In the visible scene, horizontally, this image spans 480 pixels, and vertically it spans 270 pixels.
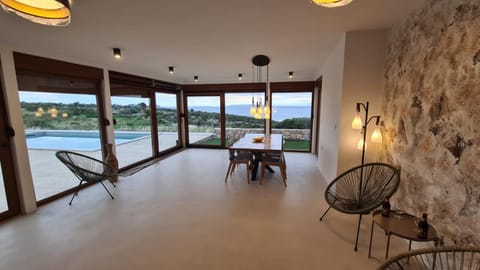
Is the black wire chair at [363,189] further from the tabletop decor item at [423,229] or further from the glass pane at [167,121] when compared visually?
the glass pane at [167,121]

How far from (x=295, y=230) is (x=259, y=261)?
2.10 ft

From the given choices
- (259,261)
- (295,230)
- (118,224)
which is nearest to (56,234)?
(118,224)

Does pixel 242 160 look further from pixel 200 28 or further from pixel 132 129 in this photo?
pixel 132 129

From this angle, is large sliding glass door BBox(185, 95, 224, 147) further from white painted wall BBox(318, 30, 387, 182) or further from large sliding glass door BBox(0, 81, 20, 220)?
large sliding glass door BBox(0, 81, 20, 220)

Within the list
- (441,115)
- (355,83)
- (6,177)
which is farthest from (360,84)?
(6,177)

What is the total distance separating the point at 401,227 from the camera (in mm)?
1677

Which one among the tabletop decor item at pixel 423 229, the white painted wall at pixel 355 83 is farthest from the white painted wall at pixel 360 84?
the tabletop decor item at pixel 423 229

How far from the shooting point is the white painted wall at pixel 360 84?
259 cm

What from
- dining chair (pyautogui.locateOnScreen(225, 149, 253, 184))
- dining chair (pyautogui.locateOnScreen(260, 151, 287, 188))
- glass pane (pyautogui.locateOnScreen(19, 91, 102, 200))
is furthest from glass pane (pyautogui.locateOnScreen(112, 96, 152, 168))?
dining chair (pyautogui.locateOnScreen(260, 151, 287, 188))

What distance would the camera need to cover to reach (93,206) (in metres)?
2.92

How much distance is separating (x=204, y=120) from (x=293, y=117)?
2.88 metres

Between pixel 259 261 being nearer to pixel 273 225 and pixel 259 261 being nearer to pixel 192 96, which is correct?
pixel 273 225

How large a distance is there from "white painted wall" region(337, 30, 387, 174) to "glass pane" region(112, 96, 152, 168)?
429cm

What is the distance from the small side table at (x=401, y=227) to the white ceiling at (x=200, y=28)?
6.20ft
